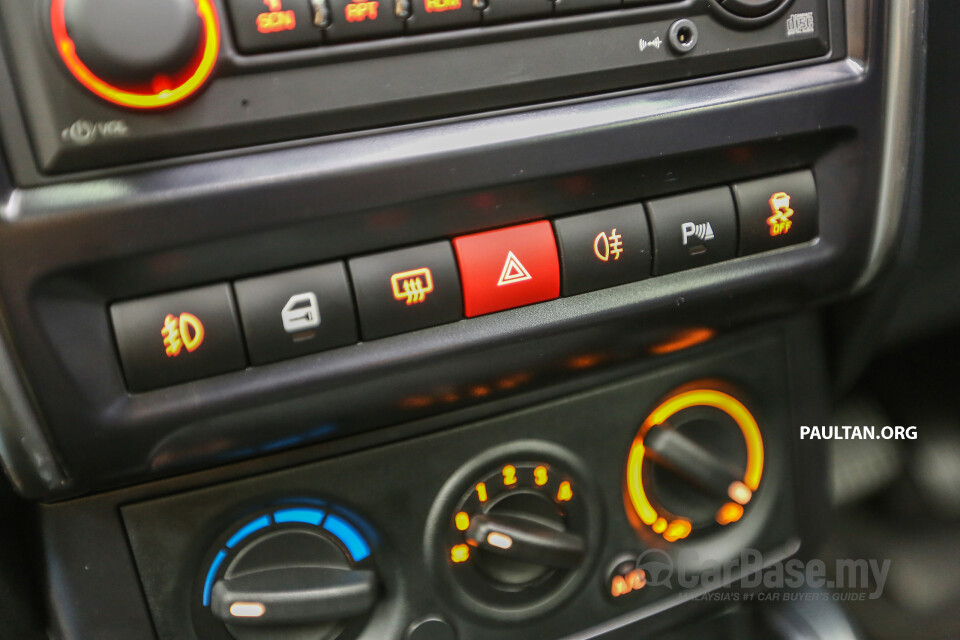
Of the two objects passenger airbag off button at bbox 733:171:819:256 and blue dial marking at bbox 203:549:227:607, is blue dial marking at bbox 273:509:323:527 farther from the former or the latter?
passenger airbag off button at bbox 733:171:819:256

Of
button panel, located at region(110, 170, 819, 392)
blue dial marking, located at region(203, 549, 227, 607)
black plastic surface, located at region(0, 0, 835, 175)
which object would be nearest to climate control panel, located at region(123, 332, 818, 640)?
blue dial marking, located at region(203, 549, 227, 607)

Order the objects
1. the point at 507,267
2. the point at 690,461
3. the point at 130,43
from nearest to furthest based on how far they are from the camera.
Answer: the point at 130,43 < the point at 507,267 < the point at 690,461

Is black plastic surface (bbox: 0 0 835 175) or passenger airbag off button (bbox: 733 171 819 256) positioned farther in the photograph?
passenger airbag off button (bbox: 733 171 819 256)

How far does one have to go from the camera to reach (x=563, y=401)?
546 millimetres

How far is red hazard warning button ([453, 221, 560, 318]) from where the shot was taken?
1.48ft

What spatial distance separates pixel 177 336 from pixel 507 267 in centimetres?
18

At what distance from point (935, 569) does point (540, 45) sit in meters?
0.70

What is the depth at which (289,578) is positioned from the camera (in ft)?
1.62

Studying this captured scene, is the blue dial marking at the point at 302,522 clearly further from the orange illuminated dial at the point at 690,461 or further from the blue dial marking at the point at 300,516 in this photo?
the orange illuminated dial at the point at 690,461

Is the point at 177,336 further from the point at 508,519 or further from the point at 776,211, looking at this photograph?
the point at 776,211

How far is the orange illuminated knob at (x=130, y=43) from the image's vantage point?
1.15 feet

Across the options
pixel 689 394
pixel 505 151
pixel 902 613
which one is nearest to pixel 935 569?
pixel 902 613

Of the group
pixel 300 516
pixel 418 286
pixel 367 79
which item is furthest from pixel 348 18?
pixel 300 516

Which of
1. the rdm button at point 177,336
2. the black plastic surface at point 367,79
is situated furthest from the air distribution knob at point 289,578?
the black plastic surface at point 367,79
